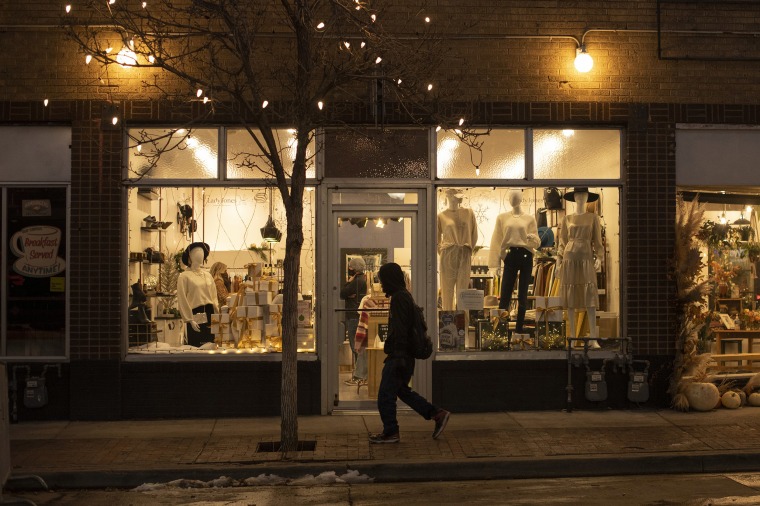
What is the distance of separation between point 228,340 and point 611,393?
4.78 meters

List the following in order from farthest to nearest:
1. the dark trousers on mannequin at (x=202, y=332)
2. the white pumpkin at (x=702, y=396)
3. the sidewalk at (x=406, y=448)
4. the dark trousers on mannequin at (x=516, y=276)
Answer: the dark trousers on mannequin at (x=516, y=276)
the dark trousers on mannequin at (x=202, y=332)
the white pumpkin at (x=702, y=396)
the sidewalk at (x=406, y=448)

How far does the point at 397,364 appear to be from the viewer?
1030cm

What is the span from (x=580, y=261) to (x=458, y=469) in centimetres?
413

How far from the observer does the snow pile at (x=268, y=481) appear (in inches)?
359

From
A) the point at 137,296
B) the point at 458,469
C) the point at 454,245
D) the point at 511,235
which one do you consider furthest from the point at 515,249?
the point at 137,296

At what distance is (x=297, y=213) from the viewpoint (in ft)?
32.8

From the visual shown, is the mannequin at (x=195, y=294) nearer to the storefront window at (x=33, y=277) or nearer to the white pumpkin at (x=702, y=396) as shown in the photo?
the storefront window at (x=33, y=277)

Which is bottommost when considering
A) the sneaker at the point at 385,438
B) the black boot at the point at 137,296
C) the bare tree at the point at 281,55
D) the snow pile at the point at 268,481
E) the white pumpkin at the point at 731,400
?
the snow pile at the point at 268,481

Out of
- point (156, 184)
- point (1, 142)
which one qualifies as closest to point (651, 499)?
Answer: point (156, 184)

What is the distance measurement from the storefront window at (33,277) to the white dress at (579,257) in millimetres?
6195

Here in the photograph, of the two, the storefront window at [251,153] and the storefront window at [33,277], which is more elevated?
the storefront window at [251,153]

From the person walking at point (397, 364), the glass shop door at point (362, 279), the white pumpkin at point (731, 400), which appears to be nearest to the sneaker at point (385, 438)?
the person walking at point (397, 364)

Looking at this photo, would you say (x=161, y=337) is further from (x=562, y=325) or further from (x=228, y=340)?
(x=562, y=325)

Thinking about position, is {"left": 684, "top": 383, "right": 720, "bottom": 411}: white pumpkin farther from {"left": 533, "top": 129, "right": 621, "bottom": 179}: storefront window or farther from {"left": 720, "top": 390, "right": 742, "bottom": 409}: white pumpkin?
{"left": 533, "top": 129, "right": 621, "bottom": 179}: storefront window
